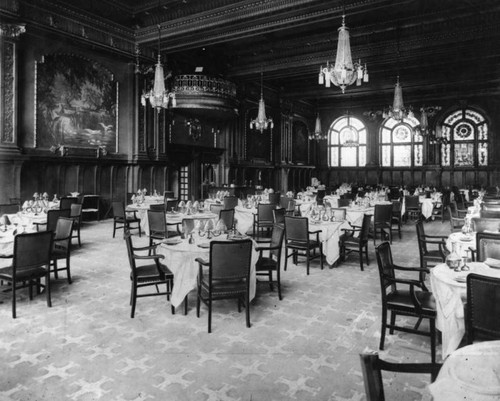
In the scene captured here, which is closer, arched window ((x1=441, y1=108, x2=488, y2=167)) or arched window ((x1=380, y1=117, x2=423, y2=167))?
arched window ((x1=441, y1=108, x2=488, y2=167))

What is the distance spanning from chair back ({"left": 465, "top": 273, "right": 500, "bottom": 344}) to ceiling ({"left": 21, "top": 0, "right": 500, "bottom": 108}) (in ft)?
26.0

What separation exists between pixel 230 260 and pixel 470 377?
2910 mm

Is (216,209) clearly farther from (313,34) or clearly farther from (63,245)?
(313,34)

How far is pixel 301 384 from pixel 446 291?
140 cm

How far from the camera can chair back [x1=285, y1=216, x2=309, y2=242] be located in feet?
21.9

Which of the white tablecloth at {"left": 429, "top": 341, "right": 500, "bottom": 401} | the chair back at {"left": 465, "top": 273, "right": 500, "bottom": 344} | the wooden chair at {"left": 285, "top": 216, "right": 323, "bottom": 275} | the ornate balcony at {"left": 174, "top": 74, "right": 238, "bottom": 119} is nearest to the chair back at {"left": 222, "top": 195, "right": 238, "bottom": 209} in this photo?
the wooden chair at {"left": 285, "top": 216, "right": 323, "bottom": 275}

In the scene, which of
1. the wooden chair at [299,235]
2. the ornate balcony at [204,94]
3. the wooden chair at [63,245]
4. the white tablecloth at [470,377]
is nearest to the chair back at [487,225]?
the wooden chair at [299,235]

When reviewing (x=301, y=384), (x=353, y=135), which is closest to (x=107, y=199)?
(x=301, y=384)

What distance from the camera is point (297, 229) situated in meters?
6.79

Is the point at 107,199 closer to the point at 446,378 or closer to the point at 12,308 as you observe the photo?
the point at 12,308

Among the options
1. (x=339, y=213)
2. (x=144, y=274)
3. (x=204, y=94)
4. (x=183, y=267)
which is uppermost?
(x=204, y=94)

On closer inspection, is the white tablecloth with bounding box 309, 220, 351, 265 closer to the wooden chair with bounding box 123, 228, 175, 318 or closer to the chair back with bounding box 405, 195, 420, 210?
the wooden chair with bounding box 123, 228, 175, 318

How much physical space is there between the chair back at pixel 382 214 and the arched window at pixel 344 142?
48.3 ft

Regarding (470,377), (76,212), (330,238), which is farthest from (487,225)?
(76,212)
